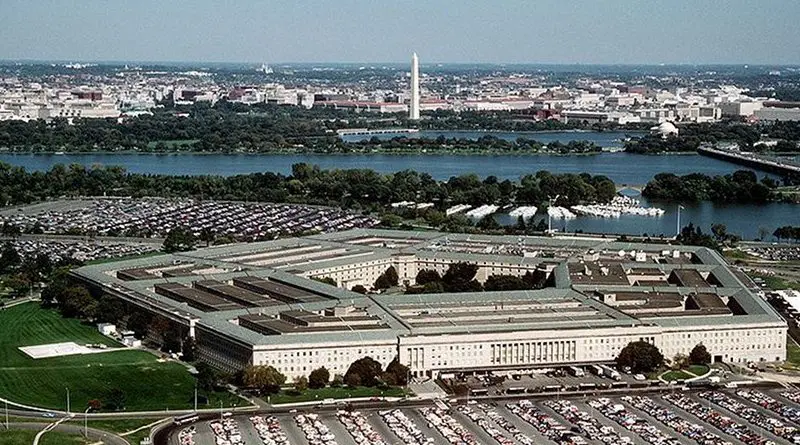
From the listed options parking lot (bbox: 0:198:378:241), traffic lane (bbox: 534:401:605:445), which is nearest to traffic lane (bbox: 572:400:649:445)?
traffic lane (bbox: 534:401:605:445)

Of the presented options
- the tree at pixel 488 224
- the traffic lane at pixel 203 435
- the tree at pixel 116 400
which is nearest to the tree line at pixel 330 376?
the traffic lane at pixel 203 435

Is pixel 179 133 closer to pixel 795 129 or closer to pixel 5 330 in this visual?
pixel 795 129

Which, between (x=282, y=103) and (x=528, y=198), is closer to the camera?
(x=528, y=198)

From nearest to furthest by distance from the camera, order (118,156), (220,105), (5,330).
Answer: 1. (5,330)
2. (118,156)
3. (220,105)

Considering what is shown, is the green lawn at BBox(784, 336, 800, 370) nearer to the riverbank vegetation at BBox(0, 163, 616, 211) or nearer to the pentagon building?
the pentagon building

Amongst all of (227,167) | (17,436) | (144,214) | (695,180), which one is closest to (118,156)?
(227,167)

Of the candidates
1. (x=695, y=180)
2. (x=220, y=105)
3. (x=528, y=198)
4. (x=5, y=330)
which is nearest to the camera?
(x=5, y=330)

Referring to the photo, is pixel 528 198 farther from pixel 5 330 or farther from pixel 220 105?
pixel 220 105
